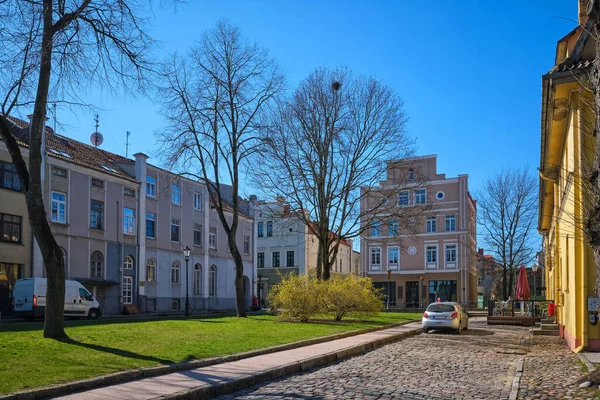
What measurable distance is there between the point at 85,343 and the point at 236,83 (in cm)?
1606

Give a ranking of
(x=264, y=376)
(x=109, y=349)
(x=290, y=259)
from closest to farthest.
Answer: (x=264, y=376), (x=109, y=349), (x=290, y=259)

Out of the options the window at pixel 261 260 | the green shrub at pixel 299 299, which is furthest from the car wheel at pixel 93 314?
the window at pixel 261 260

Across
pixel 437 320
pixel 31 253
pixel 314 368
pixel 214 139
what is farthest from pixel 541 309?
pixel 31 253

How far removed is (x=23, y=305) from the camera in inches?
1103

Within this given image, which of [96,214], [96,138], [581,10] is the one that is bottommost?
[96,214]

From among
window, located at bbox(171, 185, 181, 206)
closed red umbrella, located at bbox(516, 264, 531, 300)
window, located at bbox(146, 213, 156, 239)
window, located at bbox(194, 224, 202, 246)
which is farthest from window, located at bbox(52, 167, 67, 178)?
closed red umbrella, located at bbox(516, 264, 531, 300)

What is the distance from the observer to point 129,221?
4100cm

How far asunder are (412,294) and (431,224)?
7.58 meters

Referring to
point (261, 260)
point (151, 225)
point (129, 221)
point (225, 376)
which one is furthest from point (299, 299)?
point (261, 260)

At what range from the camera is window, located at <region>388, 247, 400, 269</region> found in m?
60.6

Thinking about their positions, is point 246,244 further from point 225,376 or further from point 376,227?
point 225,376

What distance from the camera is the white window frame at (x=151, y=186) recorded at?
4316 cm

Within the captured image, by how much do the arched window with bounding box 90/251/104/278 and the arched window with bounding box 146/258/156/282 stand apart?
15.9 feet

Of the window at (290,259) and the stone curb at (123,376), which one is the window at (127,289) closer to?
the stone curb at (123,376)
